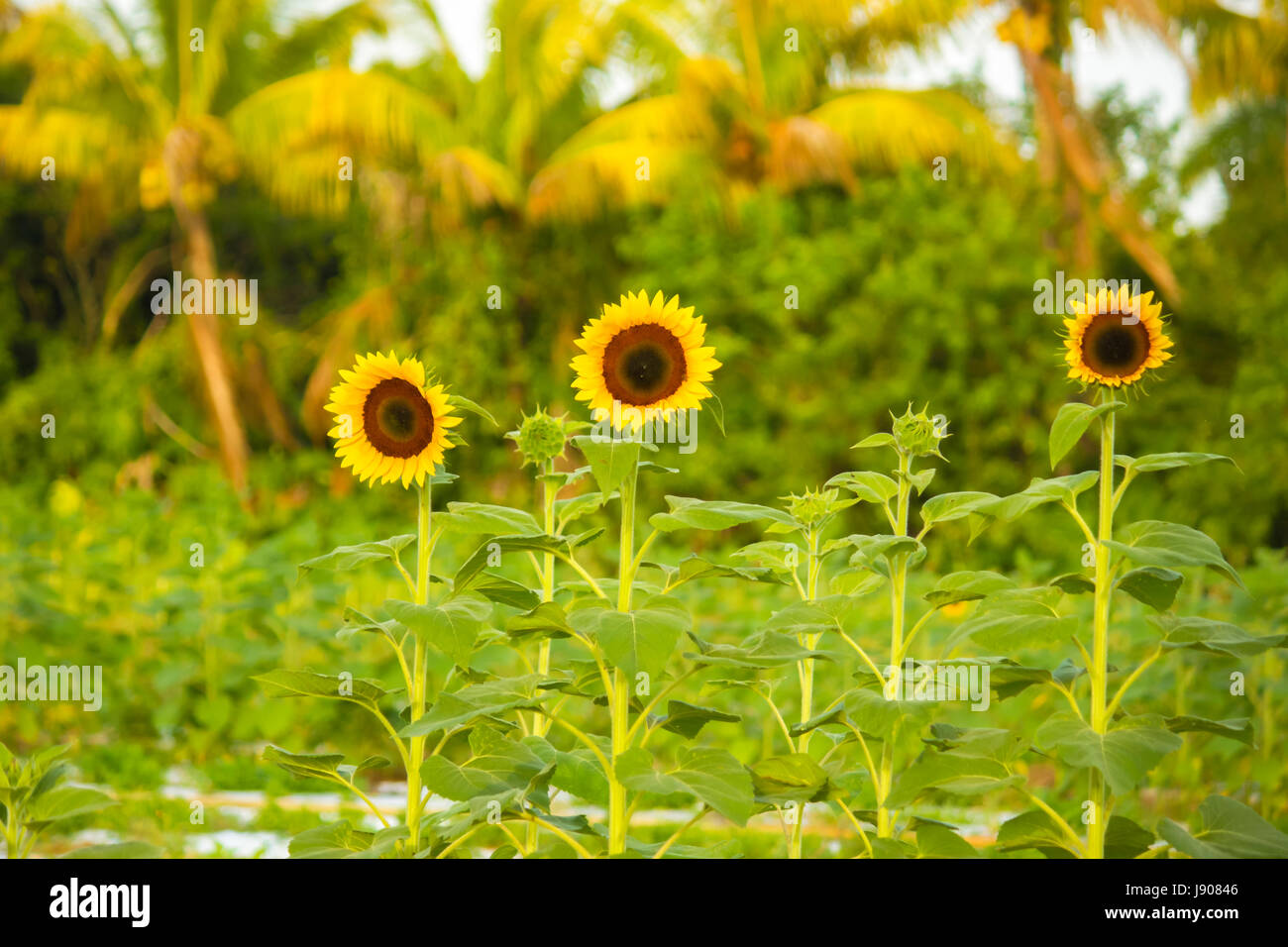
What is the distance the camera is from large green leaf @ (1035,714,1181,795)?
4.87 feet

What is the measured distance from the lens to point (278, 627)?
4418 mm

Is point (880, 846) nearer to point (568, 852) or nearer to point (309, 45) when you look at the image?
point (568, 852)

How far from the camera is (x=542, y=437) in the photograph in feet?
5.94

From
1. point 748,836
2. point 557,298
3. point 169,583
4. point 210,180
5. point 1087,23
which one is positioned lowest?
point 748,836

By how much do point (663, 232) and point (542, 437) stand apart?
9.76 meters

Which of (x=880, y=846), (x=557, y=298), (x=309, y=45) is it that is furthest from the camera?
(x=309, y=45)

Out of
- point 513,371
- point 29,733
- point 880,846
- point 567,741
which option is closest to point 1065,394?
point 513,371

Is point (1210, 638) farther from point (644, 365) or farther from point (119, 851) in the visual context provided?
point (119, 851)

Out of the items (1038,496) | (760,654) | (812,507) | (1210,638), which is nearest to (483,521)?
(760,654)

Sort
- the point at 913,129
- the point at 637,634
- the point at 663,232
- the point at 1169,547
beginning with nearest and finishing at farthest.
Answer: the point at 637,634, the point at 1169,547, the point at 913,129, the point at 663,232

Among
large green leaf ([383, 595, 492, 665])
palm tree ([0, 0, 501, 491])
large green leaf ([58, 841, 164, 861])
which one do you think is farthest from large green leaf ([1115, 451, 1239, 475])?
palm tree ([0, 0, 501, 491])

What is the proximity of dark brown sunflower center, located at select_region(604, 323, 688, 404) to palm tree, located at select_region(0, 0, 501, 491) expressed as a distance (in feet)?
33.6
